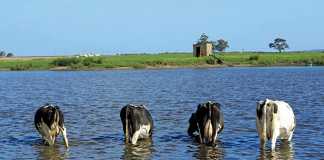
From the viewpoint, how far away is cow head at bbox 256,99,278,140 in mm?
18016

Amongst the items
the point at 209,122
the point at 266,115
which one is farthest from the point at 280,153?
the point at 209,122

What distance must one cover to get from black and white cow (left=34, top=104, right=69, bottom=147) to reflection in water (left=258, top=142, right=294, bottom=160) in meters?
5.76

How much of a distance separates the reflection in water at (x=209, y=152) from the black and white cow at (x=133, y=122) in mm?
2034

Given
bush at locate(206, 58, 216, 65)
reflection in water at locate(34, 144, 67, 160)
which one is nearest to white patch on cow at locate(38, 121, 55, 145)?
reflection in water at locate(34, 144, 67, 160)

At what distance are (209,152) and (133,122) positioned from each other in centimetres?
279

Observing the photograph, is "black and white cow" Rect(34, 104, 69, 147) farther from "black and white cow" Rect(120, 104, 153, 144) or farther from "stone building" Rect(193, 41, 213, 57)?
"stone building" Rect(193, 41, 213, 57)

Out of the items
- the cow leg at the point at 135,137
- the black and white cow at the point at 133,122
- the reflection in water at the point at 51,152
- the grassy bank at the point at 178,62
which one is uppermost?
the black and white cow at the point at 133,122

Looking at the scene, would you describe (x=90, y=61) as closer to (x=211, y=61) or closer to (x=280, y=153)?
(x=211, y=61)

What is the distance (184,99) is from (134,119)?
18.6 meters

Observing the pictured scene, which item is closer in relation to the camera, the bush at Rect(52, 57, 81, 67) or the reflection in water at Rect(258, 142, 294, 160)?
the reflection in water at Rect(258, 142, 294, 160)

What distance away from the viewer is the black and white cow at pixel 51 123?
19500 millimetres

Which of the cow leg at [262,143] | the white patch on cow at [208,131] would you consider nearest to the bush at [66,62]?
the white patch on cow at [208,131]

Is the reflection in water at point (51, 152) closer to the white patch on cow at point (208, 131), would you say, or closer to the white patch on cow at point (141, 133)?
the white patch on cow at point (141, 133)

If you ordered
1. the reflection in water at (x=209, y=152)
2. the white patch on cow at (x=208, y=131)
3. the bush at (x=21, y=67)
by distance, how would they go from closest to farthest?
the reflection in water at (x=209, y=152) < the white patch on cow at (x=208, y=131) < the bush at (x=21, y=67)
